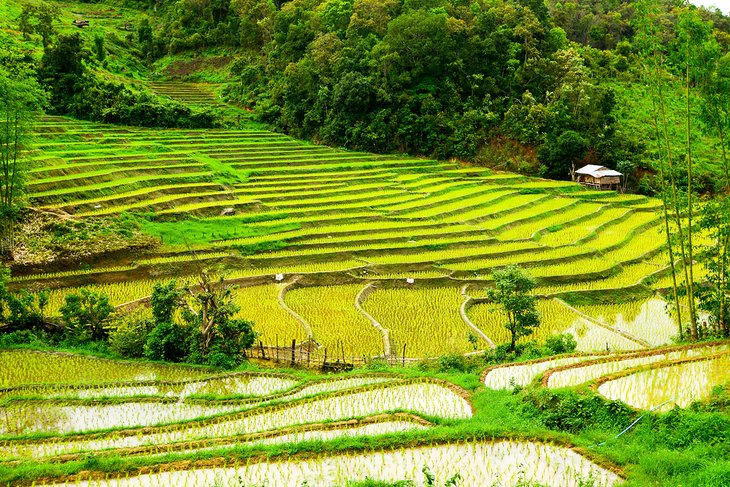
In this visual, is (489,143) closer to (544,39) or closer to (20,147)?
(544,39)

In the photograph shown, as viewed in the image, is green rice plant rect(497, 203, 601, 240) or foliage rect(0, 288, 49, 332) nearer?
foliage rect(0, 288, 49, 332)

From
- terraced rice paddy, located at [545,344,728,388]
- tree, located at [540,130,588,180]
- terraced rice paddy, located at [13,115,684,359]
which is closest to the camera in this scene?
terraced rice paddy, located at [545,344,728,388]

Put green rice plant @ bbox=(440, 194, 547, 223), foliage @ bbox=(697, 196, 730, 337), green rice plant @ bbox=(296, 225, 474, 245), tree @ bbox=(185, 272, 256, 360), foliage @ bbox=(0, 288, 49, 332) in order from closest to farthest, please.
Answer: foliage @ bbox=(697, 196, 730, 337)
tree @ bbox=(185, 272, 256, 360)
foliage @ bbox=(0, 288, 49, 332)
green rice plant @ bbox=(296, 225, 474, 245)
green rice plant @ bbox=(440, 194, 547, 223)

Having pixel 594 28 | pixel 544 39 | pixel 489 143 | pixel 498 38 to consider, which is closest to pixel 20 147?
pixel 489 143

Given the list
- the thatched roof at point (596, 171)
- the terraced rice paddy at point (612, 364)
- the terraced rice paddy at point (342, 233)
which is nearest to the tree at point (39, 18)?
the terraced rice paddy at point (342, 233)

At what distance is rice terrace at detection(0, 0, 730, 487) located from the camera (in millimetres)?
7391

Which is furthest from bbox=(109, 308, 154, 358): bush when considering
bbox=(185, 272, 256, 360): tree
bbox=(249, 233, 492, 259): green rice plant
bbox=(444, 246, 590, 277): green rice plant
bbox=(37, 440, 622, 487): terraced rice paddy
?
bbox=(444, 246, 590, 277): green rice plant

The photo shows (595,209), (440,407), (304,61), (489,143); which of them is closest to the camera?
(440,407)

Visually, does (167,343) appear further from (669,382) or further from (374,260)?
(669,382)

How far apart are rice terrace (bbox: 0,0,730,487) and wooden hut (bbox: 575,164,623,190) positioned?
136mm

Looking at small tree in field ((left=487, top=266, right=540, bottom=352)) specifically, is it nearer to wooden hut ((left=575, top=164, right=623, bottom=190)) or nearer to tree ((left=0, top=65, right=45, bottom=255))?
tree ((left=0, top=65, right=45, bottom=255))

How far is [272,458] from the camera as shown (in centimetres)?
710

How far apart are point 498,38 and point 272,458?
33.4m

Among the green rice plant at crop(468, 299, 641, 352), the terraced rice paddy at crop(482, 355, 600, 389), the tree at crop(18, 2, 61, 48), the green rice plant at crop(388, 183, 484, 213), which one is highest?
A: the tree at crop(18, 2, 61, 48)
